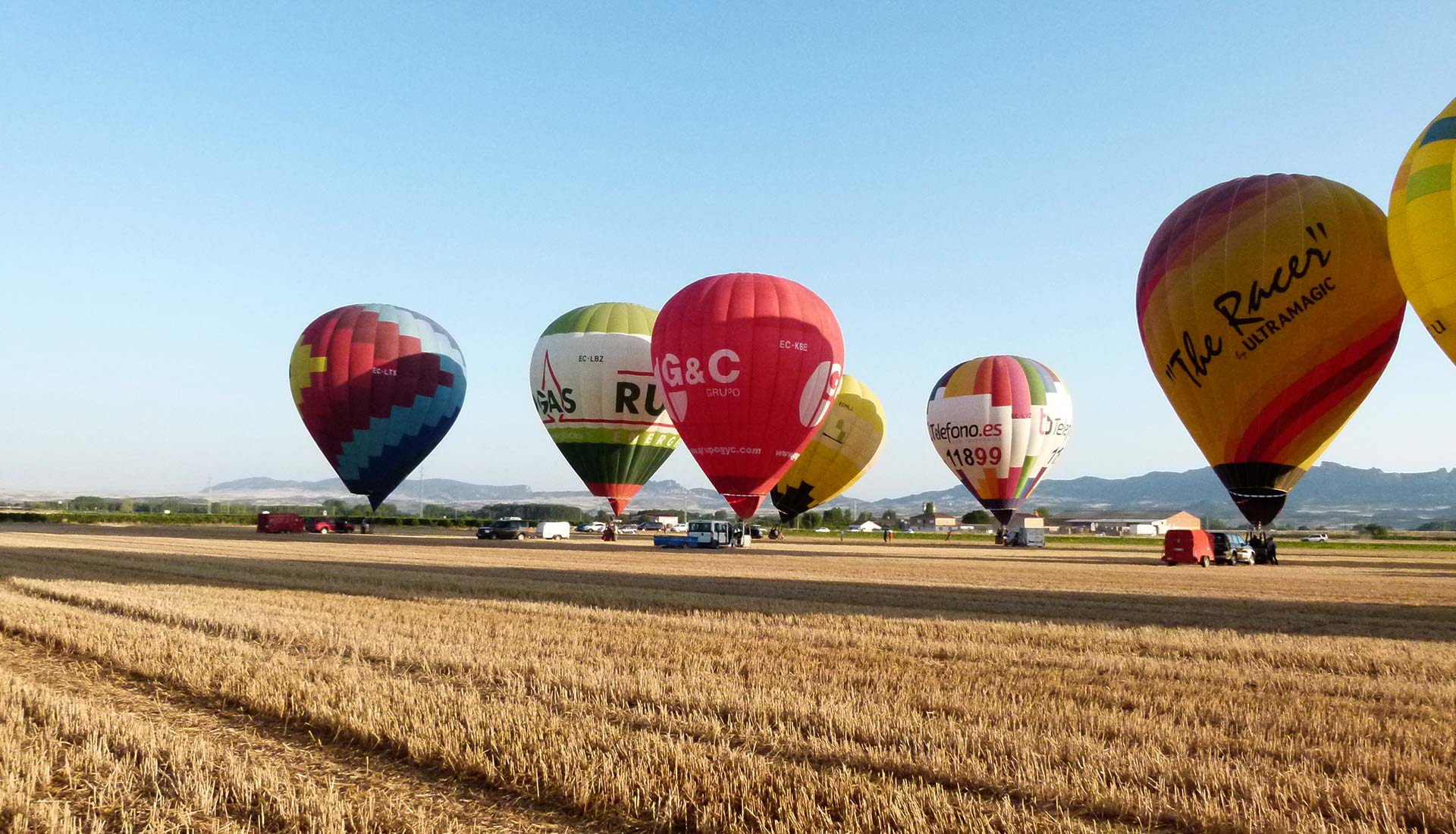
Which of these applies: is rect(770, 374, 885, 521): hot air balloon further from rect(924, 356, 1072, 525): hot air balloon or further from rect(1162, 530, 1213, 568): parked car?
rect(1162, 530, 1213, 568): parked car

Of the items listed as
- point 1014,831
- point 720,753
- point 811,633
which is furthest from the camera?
point 811,633

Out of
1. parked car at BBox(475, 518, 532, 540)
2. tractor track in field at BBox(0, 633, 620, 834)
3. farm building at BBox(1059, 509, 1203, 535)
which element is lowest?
farm building at BBox(1059, 509, 1203, 535)

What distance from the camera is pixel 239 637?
11.0 meters

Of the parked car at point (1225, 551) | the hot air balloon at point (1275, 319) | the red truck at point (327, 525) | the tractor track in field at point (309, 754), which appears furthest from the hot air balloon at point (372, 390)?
the tractor track in field at point (309, 754)

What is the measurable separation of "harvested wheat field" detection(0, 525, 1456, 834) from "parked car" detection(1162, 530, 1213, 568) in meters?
20.1

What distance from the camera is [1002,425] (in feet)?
169

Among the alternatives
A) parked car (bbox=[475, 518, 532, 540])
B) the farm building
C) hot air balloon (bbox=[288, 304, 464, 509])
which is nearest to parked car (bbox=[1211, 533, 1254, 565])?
hot air balloon (bbox=[288, 304, 464, 509])

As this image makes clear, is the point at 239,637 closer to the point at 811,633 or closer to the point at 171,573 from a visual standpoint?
the point at 811,633

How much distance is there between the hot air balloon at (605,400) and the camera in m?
44.1

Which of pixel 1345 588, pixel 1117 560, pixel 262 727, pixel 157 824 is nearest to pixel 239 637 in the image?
pixel 262 727

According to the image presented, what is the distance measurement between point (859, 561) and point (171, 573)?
2123 centimetres

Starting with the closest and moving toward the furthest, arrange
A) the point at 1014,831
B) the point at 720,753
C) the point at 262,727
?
the point at 1014,831 < the point at 720,753 < the point at 262,727

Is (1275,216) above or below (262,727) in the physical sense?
above

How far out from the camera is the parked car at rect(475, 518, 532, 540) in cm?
5375
